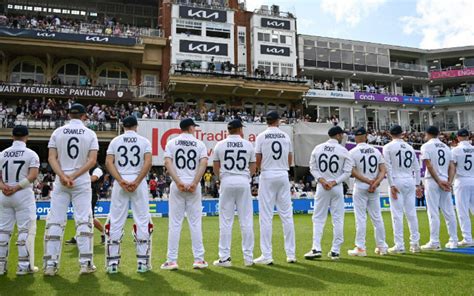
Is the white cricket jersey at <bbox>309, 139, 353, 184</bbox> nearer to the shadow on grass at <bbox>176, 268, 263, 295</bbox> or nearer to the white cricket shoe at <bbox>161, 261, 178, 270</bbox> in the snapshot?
the shadow on grass at <bbox>176, 268, 263, 295</bbox>

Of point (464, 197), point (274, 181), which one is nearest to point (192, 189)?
point (274, 181)

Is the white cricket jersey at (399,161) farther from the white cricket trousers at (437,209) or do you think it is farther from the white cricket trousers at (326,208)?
the white cricket trousers at (326,208)

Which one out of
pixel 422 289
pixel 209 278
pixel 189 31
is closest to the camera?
pixel 422 289

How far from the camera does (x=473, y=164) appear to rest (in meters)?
8.95

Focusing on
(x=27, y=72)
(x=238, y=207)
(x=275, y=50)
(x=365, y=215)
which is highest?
(x=275, y=50)

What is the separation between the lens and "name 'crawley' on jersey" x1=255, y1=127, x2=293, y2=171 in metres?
7.23

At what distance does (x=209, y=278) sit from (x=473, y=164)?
6.71 metres

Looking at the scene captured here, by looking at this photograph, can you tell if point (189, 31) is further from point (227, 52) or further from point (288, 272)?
point (288, 272)

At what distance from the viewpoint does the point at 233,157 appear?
6.98 metres

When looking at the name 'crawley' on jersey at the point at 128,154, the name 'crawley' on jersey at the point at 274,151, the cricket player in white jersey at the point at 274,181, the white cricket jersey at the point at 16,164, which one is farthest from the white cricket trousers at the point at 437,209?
the white cricket jersey at the point at 16,164

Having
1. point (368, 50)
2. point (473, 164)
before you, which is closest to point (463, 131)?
point (473, 164)

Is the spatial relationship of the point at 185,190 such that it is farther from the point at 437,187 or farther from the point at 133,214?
the point at 437,187

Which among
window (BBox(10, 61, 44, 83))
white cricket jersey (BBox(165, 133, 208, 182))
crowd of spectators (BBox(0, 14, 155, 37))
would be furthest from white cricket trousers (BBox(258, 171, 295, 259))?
window (BBox(10, 61, 44, 83))

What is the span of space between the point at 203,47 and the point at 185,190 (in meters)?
31.3
